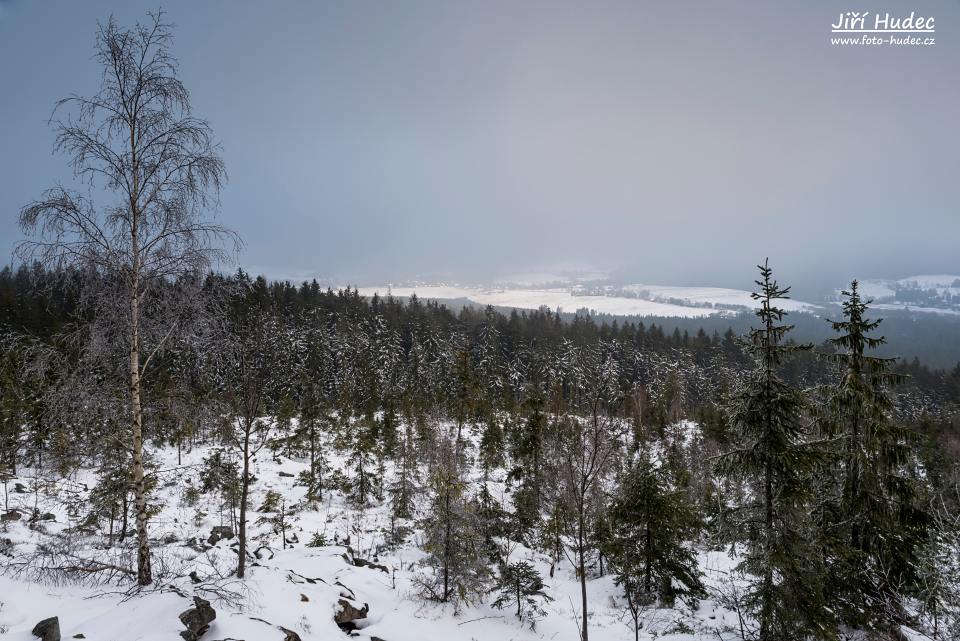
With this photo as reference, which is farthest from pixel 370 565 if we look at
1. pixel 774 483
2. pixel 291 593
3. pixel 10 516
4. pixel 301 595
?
pixel 10 516

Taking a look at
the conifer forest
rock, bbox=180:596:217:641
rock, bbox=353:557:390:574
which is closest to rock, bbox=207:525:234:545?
the conifer forest

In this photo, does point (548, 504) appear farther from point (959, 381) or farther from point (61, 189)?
point (959, 381)

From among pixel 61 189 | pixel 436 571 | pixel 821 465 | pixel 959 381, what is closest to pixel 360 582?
pixel 436 571

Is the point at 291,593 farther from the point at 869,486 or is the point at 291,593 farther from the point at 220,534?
the point at 869,486

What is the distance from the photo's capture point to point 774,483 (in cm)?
1132

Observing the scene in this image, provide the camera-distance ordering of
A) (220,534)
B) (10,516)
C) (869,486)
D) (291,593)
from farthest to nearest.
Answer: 1. (220,534)
2. (10,516)
3. (869,486)
4. (291,593)

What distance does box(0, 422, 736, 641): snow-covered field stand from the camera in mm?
7590

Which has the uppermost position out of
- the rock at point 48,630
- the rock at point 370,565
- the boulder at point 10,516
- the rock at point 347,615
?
the rock at point 48,630

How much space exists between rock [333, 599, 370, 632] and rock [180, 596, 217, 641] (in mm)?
3902

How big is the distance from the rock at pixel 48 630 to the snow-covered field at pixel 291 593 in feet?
0.60

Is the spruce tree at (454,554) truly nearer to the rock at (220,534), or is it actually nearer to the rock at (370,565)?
the rock at (370,565)

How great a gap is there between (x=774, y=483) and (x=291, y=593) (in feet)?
44.1

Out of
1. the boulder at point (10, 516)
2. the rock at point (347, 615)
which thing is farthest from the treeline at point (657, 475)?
the boulder at point (10, 516)

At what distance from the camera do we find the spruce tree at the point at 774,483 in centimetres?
1057
